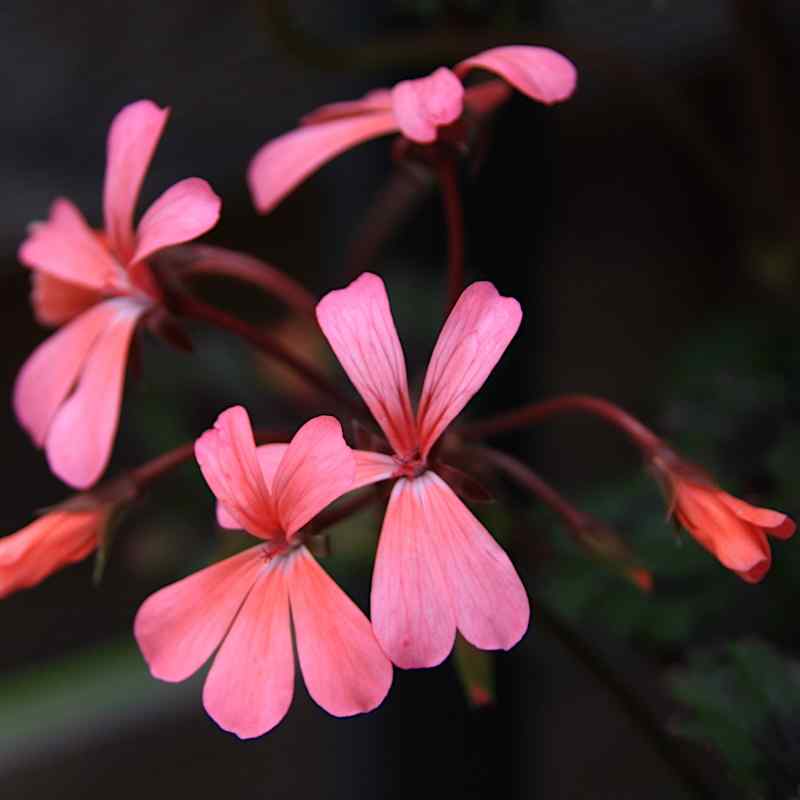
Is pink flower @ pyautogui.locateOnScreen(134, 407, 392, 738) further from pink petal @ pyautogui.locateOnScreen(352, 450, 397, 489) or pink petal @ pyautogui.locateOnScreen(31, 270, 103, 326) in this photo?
pink petal @ pyautogui.locateOnScreen(31, 270, 103, 326)

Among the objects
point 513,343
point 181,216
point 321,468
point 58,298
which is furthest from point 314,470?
point 513,343

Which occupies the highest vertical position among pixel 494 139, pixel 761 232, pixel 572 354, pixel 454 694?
pixel 494 139

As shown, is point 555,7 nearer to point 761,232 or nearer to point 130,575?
point 761,232

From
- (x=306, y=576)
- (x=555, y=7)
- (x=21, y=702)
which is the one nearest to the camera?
(x=306, y=576)

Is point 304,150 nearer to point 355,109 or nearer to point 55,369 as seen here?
point 355,109

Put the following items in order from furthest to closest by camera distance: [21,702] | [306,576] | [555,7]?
[21,702] < [555,7] < [306,576]

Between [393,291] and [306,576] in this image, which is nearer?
[306,576]

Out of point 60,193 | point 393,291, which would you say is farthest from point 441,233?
point 60,193

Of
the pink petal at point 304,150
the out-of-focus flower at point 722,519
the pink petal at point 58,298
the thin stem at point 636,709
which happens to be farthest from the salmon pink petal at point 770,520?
the pink petal at point 58,298
